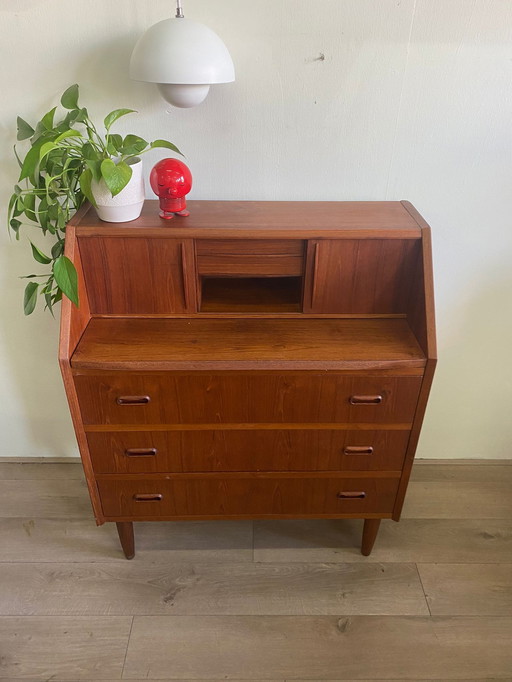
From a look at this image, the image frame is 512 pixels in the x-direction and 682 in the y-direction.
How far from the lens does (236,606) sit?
1.52 m

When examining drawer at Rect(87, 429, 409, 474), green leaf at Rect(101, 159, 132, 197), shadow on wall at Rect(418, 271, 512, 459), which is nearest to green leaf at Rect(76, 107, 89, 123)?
green leaf at Rect(101, 159, 132, 197)

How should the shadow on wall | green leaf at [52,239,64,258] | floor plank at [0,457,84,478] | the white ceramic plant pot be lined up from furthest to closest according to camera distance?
floor plank at [0,457,84,478], the shadow on wall, green leaf at [52,239,64,258], the white ceramic plant pot

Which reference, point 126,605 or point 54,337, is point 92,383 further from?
point 126,605

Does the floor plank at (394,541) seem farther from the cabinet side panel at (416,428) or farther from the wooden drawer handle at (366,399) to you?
the wooden drawer handle at (366,399)

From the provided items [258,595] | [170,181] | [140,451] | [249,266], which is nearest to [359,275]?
[249,266]

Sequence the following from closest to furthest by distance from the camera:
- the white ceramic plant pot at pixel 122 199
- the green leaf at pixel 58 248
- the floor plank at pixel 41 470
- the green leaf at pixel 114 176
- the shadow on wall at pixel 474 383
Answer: the green leaf at pixel 114 176 < the white ceramic plant pot at pixel 122 199 < the green leaf at pixel 58 248 < the shadow on wall at pixel 474 383 < the floor plank at pixel 41 470

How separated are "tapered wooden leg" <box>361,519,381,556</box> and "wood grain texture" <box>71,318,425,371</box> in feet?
2.03

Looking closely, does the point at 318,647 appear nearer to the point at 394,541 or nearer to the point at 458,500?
the point at 394,541

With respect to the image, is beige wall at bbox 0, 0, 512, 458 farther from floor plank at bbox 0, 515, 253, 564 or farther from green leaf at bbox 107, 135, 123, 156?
floor plank at bbox 0, 515, 253, 564

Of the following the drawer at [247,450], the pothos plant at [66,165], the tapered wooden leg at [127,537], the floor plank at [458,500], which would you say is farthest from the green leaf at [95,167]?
the floor plank at [458,500]

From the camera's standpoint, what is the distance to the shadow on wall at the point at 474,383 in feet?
5.67

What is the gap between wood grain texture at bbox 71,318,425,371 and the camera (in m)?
1.24

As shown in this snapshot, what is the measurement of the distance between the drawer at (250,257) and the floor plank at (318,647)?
39.7 inches

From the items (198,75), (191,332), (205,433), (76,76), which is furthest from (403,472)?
(76,76)
